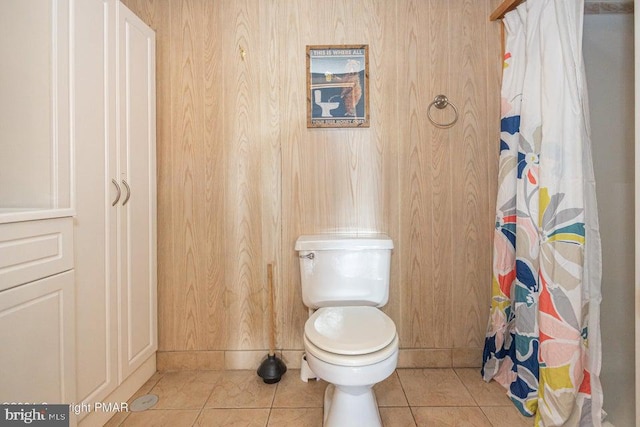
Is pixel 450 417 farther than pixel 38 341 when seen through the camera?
Yes

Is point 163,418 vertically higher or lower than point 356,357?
lower

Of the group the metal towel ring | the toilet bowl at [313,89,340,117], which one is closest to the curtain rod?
the metal towel ring

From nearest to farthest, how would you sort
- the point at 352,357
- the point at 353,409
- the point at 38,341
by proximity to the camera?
1. the point at 38,341
2. the point at 352,357
3. the point at 353,409

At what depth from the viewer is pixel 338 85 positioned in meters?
1.78

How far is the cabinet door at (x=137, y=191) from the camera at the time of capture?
148cm

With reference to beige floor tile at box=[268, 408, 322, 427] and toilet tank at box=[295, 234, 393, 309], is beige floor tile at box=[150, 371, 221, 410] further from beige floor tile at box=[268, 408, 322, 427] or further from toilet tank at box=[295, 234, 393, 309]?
toilet tank at box=[295, 234, 393, 309]

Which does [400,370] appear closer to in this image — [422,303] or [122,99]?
[422,303]

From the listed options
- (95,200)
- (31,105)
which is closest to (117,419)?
(95,200)

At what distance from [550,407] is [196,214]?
1913 millimetres

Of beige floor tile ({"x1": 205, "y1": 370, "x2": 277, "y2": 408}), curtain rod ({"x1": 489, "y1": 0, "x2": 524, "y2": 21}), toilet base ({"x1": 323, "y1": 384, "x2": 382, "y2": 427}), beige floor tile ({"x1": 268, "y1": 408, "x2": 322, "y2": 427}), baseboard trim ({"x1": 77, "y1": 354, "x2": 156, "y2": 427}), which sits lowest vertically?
beige floor tile ({"x1": 268, "y1": 408, "x2": 322, "y2": 427})

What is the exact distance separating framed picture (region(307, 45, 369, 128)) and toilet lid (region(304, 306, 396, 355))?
3.36 ft

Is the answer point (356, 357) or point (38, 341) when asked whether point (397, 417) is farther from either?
point (38, 341)

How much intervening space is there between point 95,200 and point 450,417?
1.81 meters

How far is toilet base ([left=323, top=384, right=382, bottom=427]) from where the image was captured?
1213 millimetres
